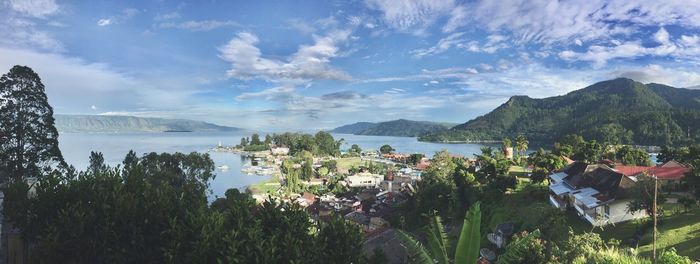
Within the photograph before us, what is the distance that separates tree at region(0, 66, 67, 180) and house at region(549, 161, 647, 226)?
89.2 feet

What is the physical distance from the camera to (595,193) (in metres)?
24.8

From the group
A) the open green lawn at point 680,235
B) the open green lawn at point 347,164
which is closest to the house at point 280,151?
the open green lawn at point 347,164

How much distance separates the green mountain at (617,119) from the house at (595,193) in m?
44.7

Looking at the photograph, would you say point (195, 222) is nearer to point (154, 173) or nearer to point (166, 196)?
point (166, 196)

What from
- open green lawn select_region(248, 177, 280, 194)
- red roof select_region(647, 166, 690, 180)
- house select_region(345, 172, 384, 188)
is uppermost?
red roof select_region(647, 166, 690, 180)

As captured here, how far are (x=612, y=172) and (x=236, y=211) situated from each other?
2482 cm

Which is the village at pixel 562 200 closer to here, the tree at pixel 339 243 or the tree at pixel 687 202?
the tree at pixel 339 243

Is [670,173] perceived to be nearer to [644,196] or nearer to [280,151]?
[644,196]

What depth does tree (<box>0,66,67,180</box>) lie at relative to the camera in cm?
1883

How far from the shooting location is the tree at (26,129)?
18828 millimetres

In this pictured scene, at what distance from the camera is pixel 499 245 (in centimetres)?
2411

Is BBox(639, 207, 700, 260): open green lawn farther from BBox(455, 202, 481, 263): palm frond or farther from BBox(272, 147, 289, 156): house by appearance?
BBox(272, 147, 289, 156): house

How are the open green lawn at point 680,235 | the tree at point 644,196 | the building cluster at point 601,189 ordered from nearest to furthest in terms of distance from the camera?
1. the open green lawn at point 680,235
2. the tree at point 644,196
3. the building cluster at point 601,189

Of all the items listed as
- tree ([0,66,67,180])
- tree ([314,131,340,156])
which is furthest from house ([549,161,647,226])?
tree ([314,131,340,156])
